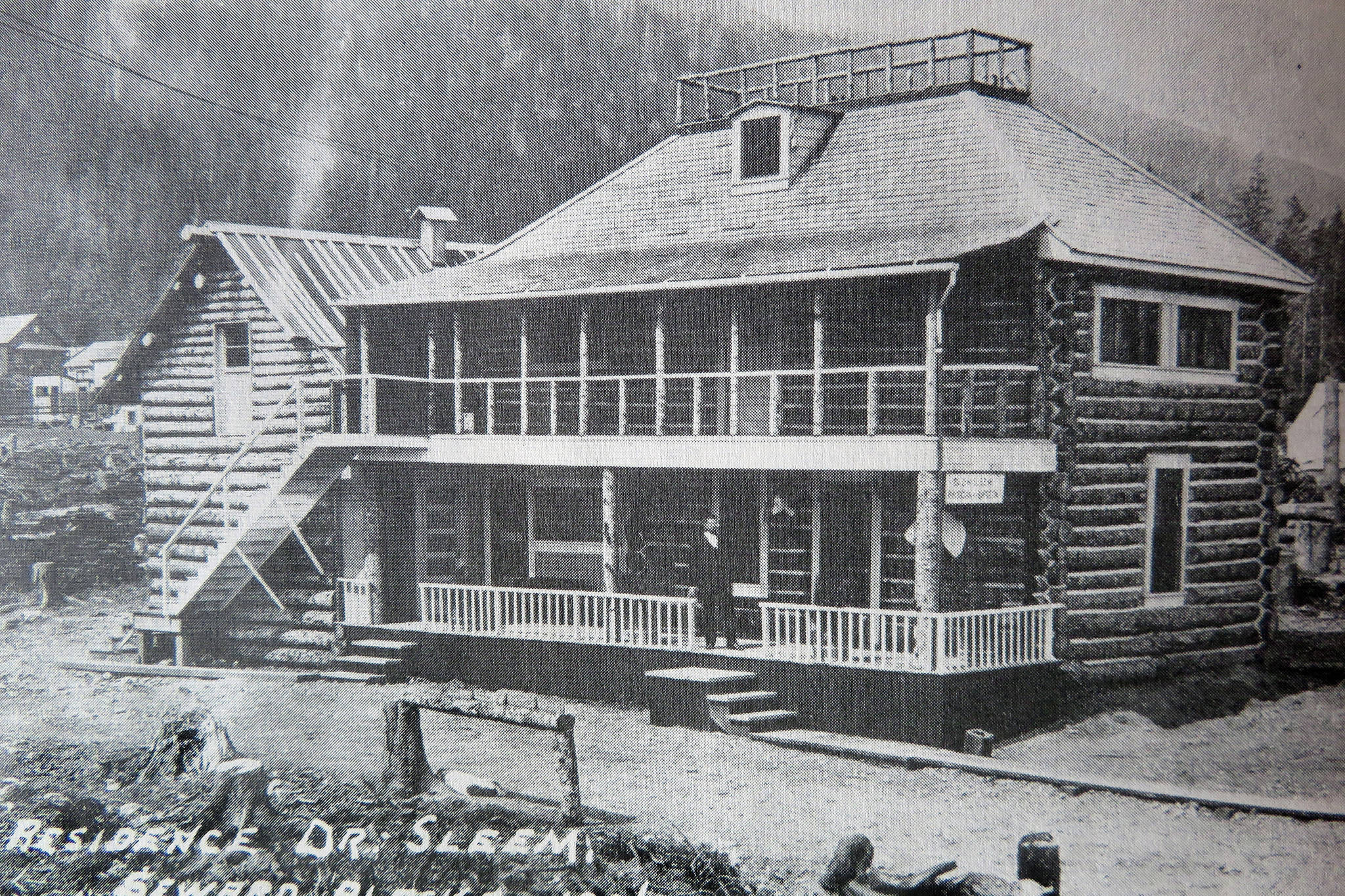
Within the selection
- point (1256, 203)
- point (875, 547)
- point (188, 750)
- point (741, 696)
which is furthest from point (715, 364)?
point (188, 750)

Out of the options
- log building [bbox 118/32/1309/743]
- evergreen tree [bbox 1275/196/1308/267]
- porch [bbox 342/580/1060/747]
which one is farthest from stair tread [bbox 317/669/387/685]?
evergreen tree [bbox 1275/196/1308/267]

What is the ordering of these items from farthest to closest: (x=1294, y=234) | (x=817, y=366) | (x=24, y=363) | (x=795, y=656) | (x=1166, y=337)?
(x=24, y=363) < (x=1166, y=337) < (x=817, y=366) < (x=795, y=656) < (x=1294, y=234)

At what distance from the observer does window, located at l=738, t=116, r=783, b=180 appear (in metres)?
16.2

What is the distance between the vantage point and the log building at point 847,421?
1313 centimetres

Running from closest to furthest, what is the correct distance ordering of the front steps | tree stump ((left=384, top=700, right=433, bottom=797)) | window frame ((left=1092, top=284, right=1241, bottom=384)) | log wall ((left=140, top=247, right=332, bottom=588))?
tree stump ((left=384, top=700, right=433, bottom=797)) → the front steps → window frame ((left=1092, top=284, right=1241, bottom=384)) → log wall ((left=140, top=247, right=332, bottom=588))

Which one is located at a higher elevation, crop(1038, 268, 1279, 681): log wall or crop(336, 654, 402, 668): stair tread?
crop(1038, 268, 1279, 681): log wall

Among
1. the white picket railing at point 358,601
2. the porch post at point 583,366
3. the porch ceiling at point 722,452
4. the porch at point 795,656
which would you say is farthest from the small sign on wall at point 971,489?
the white picket railing at point 358,601

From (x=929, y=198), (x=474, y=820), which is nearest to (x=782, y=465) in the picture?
(x=929, y=198)

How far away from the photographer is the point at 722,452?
14094 mm

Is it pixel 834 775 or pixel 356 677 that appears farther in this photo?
pixel 356 677

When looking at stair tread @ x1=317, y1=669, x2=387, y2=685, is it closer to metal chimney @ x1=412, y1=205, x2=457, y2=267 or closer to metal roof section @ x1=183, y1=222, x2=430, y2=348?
metal roof section @ x1=183, y1=222, x2=430, y2=348

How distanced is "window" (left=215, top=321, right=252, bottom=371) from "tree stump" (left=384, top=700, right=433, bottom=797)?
10056mm

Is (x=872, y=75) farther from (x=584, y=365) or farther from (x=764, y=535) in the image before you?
(x=764, y=535)

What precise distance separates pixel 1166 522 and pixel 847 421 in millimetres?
3730
